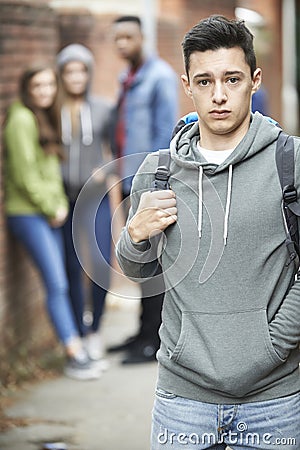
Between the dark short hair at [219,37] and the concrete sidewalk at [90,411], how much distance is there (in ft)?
9.40

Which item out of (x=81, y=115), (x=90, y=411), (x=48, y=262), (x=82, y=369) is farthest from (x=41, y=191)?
(x=90, y=411)

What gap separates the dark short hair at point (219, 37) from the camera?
3246 millimetres

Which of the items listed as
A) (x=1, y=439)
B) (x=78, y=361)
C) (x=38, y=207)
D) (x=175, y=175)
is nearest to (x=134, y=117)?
(x=38, y=207)

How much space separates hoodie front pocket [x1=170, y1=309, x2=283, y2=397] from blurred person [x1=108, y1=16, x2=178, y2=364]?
164 inches

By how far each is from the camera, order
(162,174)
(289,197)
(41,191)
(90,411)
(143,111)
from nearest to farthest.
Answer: (289,197), (162,174), (90,411), (41,191), (143,111)

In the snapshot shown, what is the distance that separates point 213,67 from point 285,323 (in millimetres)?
784

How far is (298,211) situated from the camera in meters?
3.19

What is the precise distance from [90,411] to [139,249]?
128 inches

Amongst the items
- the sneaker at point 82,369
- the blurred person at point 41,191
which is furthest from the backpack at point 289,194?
the sneaker at point 82,369

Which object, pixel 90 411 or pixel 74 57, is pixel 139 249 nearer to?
pixel 90 411

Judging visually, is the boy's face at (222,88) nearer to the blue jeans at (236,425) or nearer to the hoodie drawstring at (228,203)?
the hoodie drawstring at (228,203)

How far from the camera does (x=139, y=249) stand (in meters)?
3.36

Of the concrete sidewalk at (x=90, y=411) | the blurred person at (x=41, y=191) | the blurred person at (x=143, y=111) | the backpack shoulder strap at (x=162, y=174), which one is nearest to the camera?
the backpack shoulder strap at (x=162, y=174)

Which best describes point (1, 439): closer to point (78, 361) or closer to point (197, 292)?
point (78, 361)
